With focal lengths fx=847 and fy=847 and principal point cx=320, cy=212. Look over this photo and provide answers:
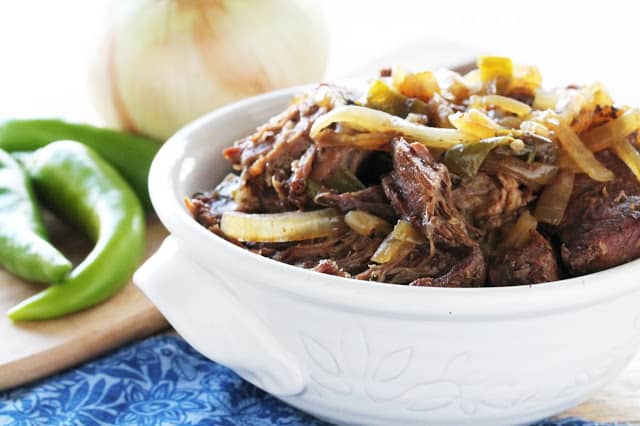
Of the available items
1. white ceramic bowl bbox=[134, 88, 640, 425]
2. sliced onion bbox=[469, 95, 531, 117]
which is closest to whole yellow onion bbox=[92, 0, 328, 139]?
white ceramic bowl bbox=[134, 88, 640, 425]

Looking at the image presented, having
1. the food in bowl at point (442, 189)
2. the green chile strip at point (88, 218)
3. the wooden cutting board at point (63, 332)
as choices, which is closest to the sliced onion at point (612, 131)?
the food in bowl at point (442, 189)

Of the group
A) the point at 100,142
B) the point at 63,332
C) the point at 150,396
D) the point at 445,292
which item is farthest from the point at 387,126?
the point at 100,142

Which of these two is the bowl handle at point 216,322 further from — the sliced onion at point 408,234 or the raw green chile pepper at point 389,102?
the raw green chile pepper at point 389,102

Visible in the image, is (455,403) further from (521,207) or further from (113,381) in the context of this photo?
(113,381)

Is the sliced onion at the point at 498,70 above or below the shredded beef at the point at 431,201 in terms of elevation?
above

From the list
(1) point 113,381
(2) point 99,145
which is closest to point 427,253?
(1) point 113,381

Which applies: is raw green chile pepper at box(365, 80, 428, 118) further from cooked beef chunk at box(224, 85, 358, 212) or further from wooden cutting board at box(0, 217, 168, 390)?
wooden cutting board at box(0, 217, 168, 390)
